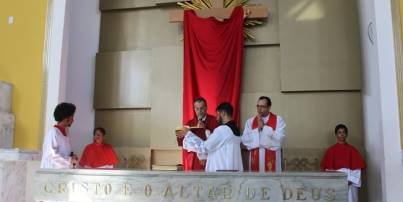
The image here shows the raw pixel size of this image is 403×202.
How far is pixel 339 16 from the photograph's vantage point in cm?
614

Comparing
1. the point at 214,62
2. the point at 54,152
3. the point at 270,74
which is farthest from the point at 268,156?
the point at 54,152

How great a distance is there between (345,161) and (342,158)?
0.18 ft

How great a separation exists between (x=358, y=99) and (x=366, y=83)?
0.29 m

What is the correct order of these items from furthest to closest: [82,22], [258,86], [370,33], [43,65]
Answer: [82,22]
[258,86]
[43,65]
[370,33]

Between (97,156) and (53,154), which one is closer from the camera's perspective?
(53,154)

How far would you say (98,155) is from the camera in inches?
241

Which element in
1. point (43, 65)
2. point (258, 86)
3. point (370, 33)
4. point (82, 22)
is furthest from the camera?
point (82, 22)

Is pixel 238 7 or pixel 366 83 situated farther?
pixel 238 7

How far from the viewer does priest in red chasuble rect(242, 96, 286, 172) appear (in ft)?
17.1

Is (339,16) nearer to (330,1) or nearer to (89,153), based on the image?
(330,1)

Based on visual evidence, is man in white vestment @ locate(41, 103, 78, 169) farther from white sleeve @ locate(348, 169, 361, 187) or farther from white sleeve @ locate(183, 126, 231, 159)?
white sleeve @ locate(348, 169, 361, 187)

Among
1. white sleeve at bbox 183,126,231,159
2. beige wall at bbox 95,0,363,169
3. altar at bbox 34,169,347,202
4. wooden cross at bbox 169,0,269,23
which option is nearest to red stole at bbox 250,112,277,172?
white sleeve at bbox 183,126,231,159

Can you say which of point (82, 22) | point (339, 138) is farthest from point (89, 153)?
point (339, 138)

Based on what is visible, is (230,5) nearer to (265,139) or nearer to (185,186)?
(265,139)
